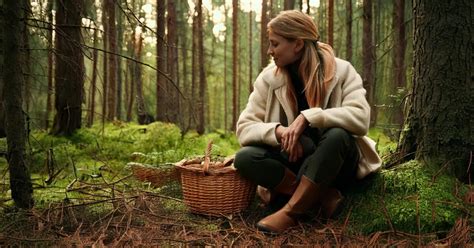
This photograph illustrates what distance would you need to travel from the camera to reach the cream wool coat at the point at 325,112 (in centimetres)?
291

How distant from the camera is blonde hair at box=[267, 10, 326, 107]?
305cm

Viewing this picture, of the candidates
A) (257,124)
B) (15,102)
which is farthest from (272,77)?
(15,102)

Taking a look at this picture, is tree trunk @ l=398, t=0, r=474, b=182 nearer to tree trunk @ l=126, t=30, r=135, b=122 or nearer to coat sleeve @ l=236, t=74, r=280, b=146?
coat sleeve @ l=236, t=74, r=280, b=146

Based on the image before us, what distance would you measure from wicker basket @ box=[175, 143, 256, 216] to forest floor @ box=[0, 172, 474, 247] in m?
0.08

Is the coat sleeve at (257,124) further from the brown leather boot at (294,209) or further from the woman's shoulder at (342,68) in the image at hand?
the woman's shoulder at (342,68)

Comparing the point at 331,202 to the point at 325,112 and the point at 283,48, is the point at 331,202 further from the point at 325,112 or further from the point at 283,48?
the point at 283,48

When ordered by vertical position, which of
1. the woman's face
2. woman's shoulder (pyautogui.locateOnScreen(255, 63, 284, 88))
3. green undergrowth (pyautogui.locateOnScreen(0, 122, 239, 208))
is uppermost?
the woman's face

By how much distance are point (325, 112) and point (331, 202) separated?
659mm

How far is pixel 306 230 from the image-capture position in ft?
9.58

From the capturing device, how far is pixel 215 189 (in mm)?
3209

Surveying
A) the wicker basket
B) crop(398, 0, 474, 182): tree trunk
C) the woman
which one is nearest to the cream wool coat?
the woman

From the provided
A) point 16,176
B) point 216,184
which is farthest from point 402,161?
→ point 16,176

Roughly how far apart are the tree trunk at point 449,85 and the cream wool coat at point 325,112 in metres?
0.45

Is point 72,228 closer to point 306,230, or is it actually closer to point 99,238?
point 99,238
